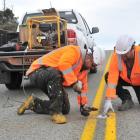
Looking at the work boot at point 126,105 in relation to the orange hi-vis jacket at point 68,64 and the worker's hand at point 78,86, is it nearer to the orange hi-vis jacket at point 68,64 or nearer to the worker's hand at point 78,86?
the orange hi-vis jacket at point 68,64

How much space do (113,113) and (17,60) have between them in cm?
338

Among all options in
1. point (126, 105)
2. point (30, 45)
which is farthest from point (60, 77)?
point (30, 45)

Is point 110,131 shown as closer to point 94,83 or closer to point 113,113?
point 113,113

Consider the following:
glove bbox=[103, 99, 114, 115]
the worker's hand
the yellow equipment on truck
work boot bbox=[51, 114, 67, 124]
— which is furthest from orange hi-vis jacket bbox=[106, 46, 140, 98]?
the yellow equipment on truck

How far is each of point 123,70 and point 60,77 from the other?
A: 121cm

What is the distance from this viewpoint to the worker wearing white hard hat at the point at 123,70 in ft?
28.5

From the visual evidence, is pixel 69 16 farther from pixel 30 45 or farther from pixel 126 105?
pixel 126 105

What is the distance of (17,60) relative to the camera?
1162 centimetres

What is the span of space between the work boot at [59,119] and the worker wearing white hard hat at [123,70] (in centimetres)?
73

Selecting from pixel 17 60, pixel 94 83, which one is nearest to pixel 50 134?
pixel 17 60

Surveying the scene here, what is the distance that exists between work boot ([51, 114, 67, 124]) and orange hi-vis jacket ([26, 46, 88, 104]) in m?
0.49

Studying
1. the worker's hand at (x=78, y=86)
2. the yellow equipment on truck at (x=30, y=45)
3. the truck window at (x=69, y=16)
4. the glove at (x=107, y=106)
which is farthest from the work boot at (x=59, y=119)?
the truck window at (x=69, y=16)

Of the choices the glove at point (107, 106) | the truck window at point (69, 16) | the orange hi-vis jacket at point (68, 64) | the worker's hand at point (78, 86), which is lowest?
the glove at point (107, 106)

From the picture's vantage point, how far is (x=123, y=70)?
9.14 meters
